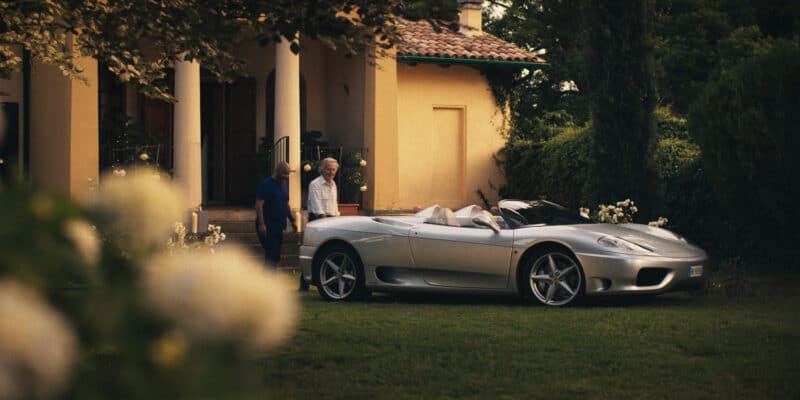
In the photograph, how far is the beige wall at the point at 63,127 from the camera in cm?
1794

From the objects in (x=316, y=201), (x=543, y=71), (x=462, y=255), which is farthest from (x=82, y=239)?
(x=543, y=71)

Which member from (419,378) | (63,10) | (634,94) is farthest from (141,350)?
(634,94)

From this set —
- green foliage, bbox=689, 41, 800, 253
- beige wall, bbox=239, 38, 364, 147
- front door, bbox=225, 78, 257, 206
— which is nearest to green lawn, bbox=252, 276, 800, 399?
green foliage, bbox=689, 41, 800, 253

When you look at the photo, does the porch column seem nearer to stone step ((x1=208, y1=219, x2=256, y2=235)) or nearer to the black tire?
stone step ((x1=208, y1=219, x2=256, y2=235))

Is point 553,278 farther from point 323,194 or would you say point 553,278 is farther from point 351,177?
point 351,177

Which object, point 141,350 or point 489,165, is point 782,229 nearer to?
point 489,165

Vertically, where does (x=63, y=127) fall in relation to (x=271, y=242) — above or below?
above

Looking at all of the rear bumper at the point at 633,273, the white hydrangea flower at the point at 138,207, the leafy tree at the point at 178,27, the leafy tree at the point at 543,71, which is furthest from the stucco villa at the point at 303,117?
the white hydrangea flower at the point at 138,207

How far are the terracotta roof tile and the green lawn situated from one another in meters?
10.8

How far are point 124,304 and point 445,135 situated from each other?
73.3 feet

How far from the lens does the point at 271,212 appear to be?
45.6ft

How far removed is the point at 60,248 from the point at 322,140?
21.3 metres

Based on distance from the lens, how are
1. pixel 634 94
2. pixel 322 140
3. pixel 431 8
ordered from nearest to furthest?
pixel 431 8 → pixel 634 94 → pixel 322 140

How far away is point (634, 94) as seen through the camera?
1711cm
